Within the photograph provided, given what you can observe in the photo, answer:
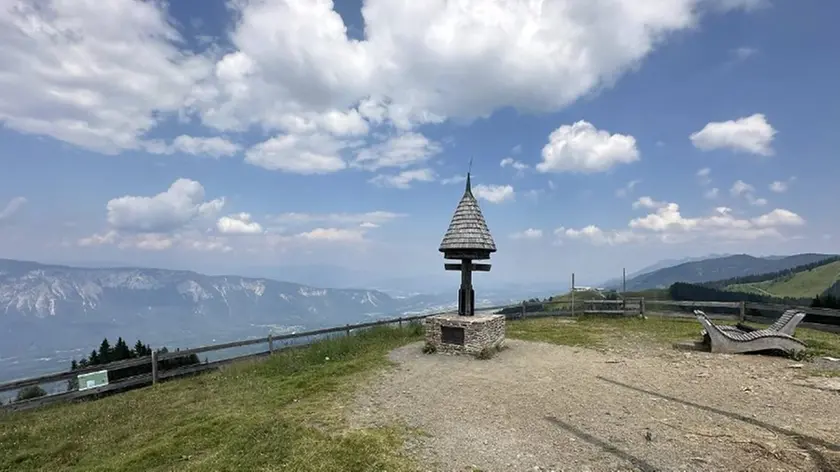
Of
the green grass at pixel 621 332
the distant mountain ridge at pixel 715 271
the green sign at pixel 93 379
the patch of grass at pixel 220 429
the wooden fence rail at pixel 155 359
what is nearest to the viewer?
the patch of grass at pixel 220 429

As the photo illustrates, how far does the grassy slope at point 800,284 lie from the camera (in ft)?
178

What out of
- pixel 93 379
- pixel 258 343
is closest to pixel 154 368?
A: pixel 93 379

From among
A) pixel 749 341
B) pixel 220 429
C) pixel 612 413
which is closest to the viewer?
pixel 220 429

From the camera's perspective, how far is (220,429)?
7.03 m

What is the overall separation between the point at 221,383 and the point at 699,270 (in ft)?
757

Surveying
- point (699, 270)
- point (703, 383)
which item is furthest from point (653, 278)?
point (703, 383)

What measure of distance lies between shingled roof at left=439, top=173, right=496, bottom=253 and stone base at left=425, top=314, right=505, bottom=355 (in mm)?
2284

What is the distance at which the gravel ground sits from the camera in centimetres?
546

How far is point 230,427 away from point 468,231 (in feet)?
28.5

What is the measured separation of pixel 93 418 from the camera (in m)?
8.65

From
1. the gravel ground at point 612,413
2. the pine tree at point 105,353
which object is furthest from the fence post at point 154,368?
the gravel ground at point 612,413

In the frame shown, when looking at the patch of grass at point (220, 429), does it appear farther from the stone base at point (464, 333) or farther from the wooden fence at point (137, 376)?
the stone base at point (464, 333)

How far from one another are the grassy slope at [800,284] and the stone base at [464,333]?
56111mm

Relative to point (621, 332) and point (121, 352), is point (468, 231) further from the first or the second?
point (121, 352)
